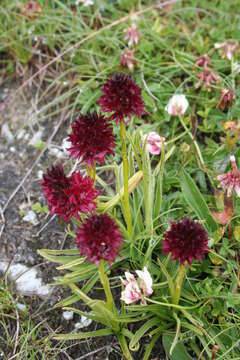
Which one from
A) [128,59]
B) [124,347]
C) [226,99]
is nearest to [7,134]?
[128,59]

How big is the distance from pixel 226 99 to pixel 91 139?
1.12 metres

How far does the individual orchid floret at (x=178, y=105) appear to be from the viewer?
2602mm

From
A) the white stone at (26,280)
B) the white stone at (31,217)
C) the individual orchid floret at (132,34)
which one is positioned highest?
the individual orchid floret at (132,34)

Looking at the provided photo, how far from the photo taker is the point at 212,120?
268 centimetres

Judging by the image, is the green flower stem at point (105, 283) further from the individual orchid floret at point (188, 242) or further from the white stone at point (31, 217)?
the white stone at point (31, 217)

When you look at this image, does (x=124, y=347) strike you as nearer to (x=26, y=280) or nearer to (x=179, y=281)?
(x=179, y=281)

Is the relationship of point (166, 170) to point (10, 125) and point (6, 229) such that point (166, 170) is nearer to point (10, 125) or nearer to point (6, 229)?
point (6, 229)

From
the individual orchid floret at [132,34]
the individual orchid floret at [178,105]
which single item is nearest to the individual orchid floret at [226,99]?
the individual orchid floret at [178,105]

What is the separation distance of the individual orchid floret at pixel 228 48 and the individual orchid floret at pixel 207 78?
18 centimetres

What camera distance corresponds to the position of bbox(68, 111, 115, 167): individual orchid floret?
1677mm

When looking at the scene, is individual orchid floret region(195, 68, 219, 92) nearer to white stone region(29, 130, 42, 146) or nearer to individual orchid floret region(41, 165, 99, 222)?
white stone region(29, 130, 42, 146)

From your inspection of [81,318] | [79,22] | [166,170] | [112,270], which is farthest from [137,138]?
[79,22]

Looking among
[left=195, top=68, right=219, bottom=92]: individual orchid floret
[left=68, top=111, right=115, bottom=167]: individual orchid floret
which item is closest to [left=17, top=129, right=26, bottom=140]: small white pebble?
[left=195, top=68, right=219, bottom=92]: individual orchid floret

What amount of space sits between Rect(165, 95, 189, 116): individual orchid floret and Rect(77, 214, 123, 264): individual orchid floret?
1.22m
